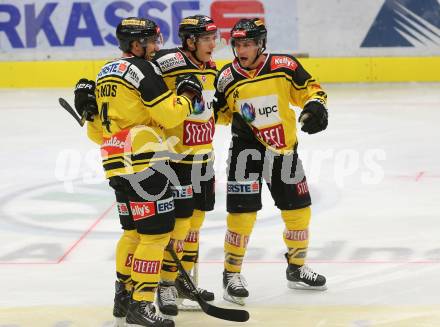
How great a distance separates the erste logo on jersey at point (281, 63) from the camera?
4.43 m

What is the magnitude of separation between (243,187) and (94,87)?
0.92m

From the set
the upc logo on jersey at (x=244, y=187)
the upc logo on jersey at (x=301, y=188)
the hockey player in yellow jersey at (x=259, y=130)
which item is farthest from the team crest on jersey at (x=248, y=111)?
the upc logo on jersey at (x=301, y=188)

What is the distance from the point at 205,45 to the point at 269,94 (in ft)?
1.49

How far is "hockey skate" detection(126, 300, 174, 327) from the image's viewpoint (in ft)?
12.9

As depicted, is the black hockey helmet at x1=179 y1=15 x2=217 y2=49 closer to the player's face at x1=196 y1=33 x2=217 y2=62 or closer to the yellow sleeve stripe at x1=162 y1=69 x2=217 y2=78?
the player's face at x1=196 y1=33 x2=217 y2=62

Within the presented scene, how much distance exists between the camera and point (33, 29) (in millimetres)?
12523

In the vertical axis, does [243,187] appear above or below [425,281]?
above

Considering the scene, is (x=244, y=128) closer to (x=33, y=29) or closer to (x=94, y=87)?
(x=94, y=87)

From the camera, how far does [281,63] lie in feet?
14.5

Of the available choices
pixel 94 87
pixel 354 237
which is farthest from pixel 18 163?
pixel 94 87

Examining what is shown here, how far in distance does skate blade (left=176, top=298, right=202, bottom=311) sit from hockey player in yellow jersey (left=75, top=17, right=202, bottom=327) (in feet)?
1.27

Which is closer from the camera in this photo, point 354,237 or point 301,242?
point 301,242

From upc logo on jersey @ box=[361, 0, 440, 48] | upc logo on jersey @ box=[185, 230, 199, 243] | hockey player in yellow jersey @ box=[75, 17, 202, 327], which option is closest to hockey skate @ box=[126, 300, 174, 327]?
hockey player in yellow jersey @ box=[75, 17, 202, 327]

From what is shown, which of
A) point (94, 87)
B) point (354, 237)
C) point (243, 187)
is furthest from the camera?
point (354, 237)
